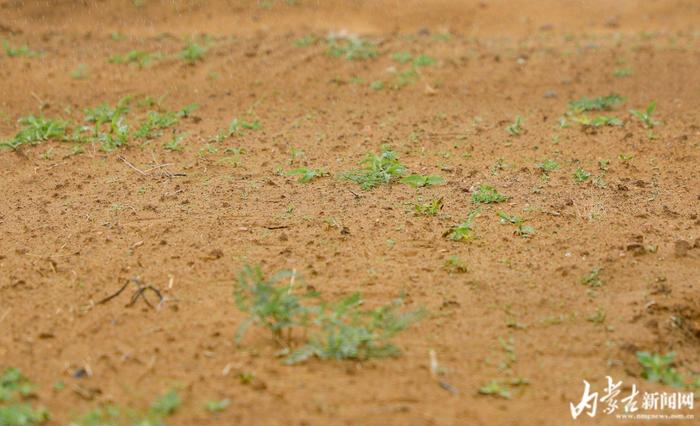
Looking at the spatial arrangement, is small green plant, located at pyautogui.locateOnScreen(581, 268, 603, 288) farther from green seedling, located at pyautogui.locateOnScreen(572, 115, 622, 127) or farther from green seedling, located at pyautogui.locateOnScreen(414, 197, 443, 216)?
green seedling, located at pyautogui.locateOnScreen(572, 115, 622, 127)

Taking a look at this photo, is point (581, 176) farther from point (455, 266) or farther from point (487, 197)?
point (455, 266)

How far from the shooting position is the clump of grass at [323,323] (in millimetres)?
2816

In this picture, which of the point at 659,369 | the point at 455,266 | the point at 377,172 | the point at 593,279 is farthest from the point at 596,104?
the point at 659,369

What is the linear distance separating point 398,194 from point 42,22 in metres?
5.13

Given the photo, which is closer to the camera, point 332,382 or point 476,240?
point 332,382

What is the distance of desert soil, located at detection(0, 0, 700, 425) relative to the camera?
2.77 metres

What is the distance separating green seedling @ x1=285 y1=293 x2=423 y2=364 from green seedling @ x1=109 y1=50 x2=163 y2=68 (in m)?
4.14

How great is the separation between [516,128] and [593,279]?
6.64 feet

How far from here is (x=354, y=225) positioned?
12.7 ft

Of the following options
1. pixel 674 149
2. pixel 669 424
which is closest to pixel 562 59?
pixel 674 149

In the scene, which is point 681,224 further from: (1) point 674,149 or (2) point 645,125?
(2) point 645,125

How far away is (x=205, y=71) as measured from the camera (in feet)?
21.3

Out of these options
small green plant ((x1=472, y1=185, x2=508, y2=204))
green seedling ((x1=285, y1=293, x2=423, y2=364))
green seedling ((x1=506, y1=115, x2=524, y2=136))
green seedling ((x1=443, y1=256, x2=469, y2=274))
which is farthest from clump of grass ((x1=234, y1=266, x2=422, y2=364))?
green seedling ((x1=506, y1=115, x2=524, y2=136))

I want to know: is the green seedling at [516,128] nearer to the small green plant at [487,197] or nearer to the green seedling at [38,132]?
the small green plant at [487,197]
